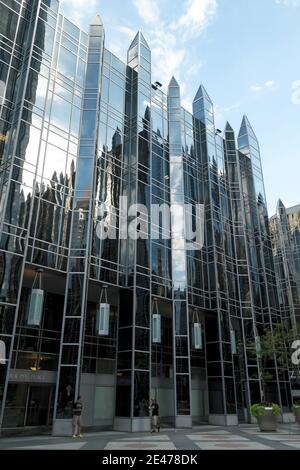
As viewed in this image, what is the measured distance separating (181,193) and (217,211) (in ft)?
16.9

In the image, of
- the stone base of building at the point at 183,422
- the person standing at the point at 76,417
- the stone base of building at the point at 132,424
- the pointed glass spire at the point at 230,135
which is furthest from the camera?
the pointed glass spire at the point at 230,135

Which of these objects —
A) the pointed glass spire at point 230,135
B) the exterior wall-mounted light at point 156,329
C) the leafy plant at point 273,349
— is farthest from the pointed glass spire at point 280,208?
Result: the exterior wall-mounted light at point 156,329

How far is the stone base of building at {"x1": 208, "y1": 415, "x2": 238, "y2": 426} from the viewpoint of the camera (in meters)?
28.5

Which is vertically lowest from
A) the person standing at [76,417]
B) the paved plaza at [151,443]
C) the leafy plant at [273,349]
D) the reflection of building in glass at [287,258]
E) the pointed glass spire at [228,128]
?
the paved plaza at [151,443]

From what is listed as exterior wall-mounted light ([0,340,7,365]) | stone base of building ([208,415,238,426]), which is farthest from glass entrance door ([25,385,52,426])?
stone base of building ([208,415,238,426])

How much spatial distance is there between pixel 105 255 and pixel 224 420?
15.7m

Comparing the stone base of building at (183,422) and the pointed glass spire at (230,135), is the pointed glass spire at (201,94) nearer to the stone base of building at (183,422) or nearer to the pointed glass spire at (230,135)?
the pointed glass spire at (230,135)

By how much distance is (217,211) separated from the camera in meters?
35.9

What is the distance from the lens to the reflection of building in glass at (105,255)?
21.9 meters

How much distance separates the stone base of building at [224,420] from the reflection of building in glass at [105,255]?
0.11 m

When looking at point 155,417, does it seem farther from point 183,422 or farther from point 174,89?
point 174,89

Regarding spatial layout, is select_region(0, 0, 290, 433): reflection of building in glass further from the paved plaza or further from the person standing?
the paved plaza

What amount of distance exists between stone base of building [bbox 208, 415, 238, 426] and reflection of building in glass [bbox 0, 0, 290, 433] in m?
0.11

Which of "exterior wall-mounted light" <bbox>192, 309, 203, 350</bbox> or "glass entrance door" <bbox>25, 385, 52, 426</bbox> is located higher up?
"exterior wall-mounted light" <bbox>192, 309, 203, 350</bbox>
